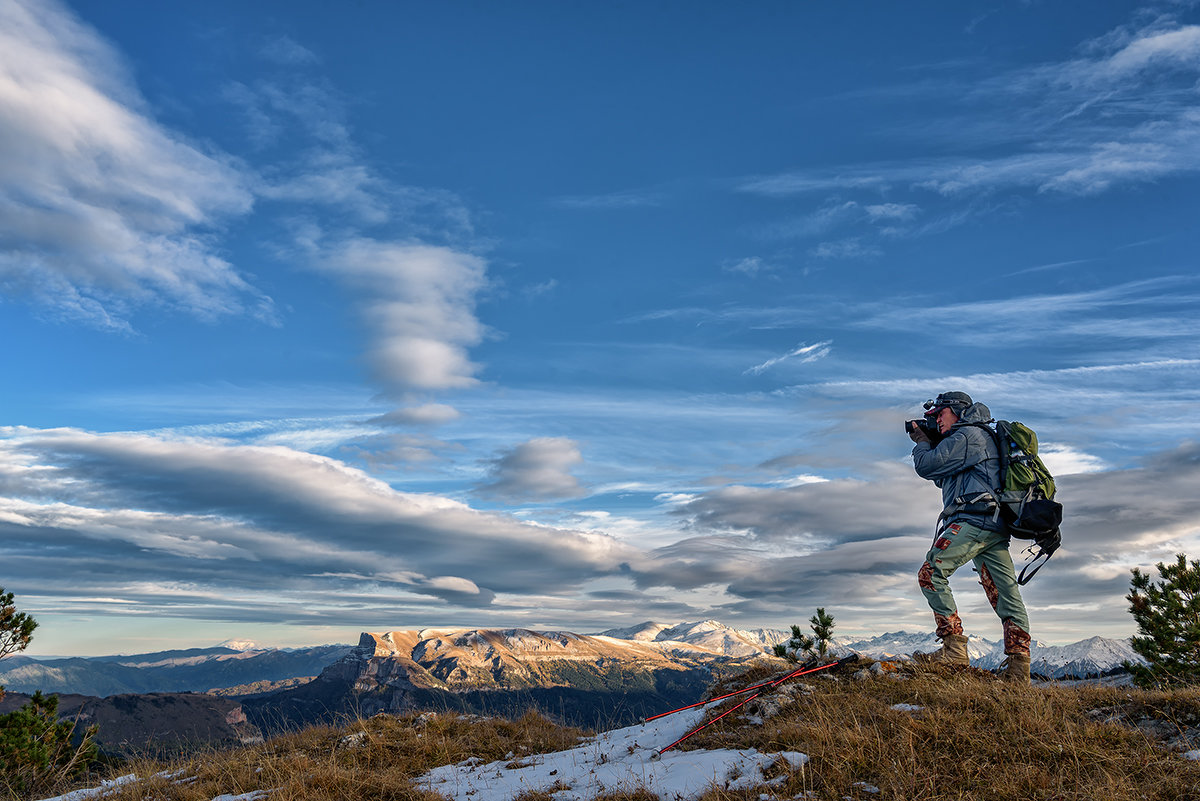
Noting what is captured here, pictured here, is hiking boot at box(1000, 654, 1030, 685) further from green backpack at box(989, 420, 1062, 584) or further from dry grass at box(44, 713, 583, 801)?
dry grass at box(44, 713, 583, 801)

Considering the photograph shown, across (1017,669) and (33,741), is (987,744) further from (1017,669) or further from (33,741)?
(33,741)

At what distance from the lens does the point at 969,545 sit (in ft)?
32.0

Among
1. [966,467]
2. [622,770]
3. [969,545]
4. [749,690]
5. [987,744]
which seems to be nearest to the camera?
[987,744]

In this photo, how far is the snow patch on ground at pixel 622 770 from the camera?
7.02 meters

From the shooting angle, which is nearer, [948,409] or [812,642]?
[948,409]

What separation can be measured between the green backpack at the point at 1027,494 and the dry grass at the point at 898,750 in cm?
208

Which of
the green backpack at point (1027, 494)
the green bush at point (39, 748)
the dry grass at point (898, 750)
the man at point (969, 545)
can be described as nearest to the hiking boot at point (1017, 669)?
the man at point (969, 545)

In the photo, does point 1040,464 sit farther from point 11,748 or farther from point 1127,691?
point 11,748

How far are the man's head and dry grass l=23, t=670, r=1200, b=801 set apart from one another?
151 inches

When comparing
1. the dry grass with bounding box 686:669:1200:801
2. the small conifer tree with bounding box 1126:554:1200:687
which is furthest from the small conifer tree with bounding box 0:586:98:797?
the small conifer tree with bounding box 1126:554:1200:687

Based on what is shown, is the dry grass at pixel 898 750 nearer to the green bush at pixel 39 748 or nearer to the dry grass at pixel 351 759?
the dry grass at pixel 351 759

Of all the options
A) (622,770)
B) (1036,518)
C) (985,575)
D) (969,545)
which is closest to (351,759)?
(622,770)

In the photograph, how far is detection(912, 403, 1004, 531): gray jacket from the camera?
983 cm

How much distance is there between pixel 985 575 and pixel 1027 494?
1.47 metres
